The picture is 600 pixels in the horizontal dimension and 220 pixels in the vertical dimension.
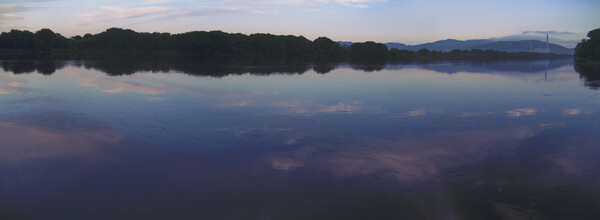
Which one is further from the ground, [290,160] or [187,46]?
[187,46]

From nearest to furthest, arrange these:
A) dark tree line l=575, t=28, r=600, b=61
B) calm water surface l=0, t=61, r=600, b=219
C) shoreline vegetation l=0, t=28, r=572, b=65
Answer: calm water surface l=0, t=61, r=600, b=219 < dark tree line l=575, t=28, r=600, b=61 < shoreline vegetation l=0, t=28, r=572, b=65

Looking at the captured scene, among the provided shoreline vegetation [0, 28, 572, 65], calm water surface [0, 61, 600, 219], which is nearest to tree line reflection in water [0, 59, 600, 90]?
calm water surface [0, 61, 600, 219]

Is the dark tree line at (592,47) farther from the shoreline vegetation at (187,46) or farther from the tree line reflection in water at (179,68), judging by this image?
the tree line reflection in water at (179,68)

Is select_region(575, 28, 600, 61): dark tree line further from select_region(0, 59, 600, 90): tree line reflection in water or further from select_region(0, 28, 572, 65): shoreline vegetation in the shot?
select_region(0, 59, 600, 90): tree line reflection in water

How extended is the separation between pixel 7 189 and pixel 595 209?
37.9ft

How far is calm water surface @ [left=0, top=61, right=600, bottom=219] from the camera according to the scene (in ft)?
23.1

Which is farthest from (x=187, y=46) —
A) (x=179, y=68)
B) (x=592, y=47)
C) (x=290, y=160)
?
(x=290, y=160)

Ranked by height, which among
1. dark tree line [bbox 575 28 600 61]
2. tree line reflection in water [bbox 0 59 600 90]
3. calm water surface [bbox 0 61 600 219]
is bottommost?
calm water surface [bbox 0 61 600 219]

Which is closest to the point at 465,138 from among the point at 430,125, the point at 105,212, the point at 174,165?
the point at 430,125

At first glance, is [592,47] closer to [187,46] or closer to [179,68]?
[179,68]

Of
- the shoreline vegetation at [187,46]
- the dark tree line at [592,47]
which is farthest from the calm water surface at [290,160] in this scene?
the dark tree line at [592,47]

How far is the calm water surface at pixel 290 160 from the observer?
7.03 m

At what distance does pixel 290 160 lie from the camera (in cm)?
968

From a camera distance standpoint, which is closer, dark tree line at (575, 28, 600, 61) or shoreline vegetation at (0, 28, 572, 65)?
dark tree line at (575, 28, 600, 61)
